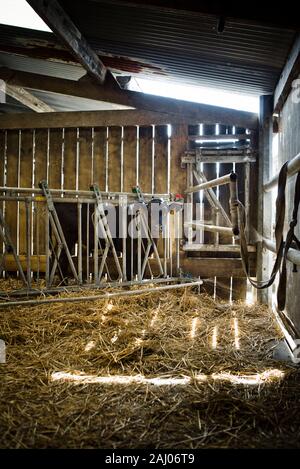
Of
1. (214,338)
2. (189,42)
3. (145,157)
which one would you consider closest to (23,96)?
(145,157)

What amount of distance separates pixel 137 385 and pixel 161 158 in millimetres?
4379

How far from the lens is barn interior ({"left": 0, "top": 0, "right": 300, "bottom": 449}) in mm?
1853

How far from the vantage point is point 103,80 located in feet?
18.1

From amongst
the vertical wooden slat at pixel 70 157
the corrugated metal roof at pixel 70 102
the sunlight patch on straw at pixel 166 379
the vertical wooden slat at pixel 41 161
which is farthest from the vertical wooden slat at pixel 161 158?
the sunlight patch on straw at pixel 166 379

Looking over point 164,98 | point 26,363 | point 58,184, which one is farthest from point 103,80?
point 26,363

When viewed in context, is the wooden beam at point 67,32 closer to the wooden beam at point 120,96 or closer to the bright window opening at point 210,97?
the wooden beam at point 120,96

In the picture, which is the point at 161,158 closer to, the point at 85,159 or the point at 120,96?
the point at 120,96

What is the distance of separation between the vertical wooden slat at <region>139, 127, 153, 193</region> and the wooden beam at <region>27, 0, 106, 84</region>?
1.21 meters

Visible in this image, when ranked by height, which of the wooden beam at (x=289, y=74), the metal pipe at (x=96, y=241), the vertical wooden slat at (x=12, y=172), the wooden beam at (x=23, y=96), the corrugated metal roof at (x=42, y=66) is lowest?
the metal pipe at (x=96, y=241)

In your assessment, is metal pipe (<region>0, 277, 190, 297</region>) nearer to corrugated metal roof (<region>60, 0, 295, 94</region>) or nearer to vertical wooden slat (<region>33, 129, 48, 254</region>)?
vertical wooden slat (<region>33, 129, 48, 254</region>)

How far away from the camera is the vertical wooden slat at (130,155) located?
19.5 ft

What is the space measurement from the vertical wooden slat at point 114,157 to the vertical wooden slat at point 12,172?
1807 millimetres

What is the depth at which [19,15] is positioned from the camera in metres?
4.05

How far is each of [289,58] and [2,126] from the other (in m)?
4.97
